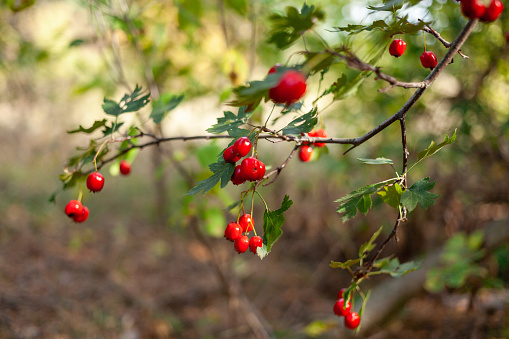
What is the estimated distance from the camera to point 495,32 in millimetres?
2734

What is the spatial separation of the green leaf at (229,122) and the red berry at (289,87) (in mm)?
286

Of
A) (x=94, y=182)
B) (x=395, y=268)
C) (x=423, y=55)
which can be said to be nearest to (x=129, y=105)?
(x=94, y=182)

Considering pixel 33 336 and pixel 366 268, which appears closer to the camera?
pixel 366 268

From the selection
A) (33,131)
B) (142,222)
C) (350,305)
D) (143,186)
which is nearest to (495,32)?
(350,305)

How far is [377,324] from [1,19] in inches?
190

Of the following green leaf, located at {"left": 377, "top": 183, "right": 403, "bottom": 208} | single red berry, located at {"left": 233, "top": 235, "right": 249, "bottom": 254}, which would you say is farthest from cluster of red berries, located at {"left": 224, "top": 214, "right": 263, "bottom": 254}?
green leaf, located at {"left": 377, "top": 183, "right": 403, "bottom": 208}

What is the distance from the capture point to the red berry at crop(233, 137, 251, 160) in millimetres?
866

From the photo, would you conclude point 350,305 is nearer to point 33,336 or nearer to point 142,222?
point 33,336

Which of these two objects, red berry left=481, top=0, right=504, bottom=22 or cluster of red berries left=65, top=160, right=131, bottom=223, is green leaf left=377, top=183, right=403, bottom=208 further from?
cluster of red berries left=65, top=160, right=131, bottom=223

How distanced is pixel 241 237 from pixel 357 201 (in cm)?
35

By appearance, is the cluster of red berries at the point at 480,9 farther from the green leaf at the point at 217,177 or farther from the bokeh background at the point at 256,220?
the green leaf at the point at 217,177

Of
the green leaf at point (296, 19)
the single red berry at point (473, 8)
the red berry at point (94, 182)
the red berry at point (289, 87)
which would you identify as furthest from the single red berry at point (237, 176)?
the single red berry at point (473, 8)

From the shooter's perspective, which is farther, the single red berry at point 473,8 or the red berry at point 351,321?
the red berry at point 351,321

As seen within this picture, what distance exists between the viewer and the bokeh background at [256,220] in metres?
2.49
